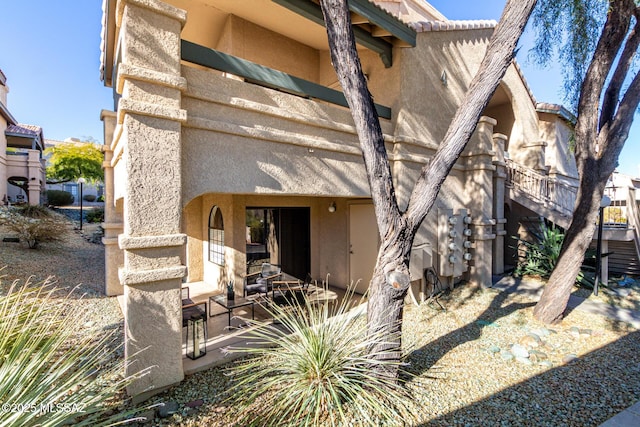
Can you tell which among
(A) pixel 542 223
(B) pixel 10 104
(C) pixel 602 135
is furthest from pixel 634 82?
(B) pixel 10 104

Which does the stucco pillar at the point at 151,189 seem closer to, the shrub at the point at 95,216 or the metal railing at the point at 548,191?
the metal railing at the point at 548,191

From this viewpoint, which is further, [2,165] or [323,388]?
[2,165]

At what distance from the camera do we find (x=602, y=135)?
6750 mm

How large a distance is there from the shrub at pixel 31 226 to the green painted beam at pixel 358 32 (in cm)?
1195

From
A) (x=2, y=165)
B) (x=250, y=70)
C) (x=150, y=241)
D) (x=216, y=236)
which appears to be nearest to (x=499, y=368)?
(x=150, y=241)

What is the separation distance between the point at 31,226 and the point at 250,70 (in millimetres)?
11422

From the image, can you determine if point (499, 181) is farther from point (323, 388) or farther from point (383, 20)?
point (323, 388)

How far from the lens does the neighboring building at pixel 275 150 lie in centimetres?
393

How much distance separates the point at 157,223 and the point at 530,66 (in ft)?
32.0

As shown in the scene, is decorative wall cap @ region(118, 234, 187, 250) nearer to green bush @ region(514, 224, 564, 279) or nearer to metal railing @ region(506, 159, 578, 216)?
green bush @ region(514, 224, 564, 279)

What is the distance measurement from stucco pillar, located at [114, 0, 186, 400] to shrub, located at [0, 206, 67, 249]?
10.5m

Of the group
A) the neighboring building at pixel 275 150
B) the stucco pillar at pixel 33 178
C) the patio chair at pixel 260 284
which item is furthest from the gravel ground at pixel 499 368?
the stucco pillar at pixel 33 178

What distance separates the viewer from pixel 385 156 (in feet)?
13.9

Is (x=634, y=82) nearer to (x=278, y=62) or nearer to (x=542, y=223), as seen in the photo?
(x=542, y=223)
